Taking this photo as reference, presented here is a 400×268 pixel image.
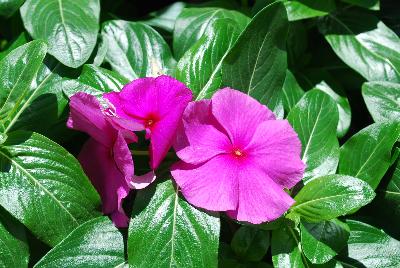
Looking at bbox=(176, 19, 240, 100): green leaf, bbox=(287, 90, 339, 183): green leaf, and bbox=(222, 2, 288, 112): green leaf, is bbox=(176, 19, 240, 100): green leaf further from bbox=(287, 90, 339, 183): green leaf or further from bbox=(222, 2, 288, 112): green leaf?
bbox=(287, 90, 339, 183): green leaf

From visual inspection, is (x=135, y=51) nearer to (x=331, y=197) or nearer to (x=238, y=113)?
(x=238, y=113)

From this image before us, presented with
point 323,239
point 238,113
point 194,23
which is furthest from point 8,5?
point 323,239

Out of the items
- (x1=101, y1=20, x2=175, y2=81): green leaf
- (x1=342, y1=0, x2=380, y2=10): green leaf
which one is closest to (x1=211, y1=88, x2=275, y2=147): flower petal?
(x1=101, y1=20, x2=175, y2=81): green leaf

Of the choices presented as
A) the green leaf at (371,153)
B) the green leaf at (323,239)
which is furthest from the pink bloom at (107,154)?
the green leaf at (371,153)

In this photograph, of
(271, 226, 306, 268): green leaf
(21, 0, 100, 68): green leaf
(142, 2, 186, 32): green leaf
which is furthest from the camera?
(142, 2, 186, 32): green leaf

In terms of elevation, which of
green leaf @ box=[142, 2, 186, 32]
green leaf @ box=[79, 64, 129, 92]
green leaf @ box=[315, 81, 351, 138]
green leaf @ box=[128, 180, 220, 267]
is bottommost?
green leaf @ box=[315, 81, 351, 138]

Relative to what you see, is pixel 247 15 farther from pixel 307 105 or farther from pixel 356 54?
pixel 307 105

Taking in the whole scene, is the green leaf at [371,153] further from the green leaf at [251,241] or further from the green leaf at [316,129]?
the green leaf at [251,241]
